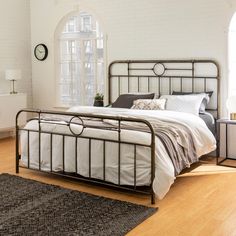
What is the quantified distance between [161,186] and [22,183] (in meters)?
1.61

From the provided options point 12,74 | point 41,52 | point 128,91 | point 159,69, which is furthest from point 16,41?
point 159,69

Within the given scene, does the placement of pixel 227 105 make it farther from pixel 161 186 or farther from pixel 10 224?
pixel 10 224

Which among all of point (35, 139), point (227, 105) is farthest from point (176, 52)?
point (35, 139)

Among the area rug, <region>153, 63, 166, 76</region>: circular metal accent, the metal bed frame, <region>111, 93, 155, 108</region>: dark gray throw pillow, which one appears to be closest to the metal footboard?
the metal bed frame

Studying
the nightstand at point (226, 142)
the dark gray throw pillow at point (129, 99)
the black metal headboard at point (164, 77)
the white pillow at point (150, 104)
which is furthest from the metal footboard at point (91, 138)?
the black metal headboard at point (164, 77)

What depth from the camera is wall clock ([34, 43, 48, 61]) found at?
759cm

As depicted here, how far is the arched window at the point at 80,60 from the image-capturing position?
7.06 metres

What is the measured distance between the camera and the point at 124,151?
396 cm

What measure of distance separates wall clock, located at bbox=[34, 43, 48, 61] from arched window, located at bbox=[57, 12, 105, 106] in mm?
295

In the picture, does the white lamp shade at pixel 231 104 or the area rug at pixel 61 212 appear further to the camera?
the white lamp shade at pixel 231 104

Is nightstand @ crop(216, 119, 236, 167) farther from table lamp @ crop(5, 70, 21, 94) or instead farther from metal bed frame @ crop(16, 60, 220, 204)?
table lamp @ crop(5, 70, 21, 94)

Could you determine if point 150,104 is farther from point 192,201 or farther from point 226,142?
point 192,201

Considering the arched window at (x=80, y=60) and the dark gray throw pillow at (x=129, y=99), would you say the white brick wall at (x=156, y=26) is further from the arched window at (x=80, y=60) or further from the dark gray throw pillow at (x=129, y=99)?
the dark gray throw pillow at (x=129, y=99)

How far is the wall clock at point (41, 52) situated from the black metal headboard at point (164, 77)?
5.18 ft
